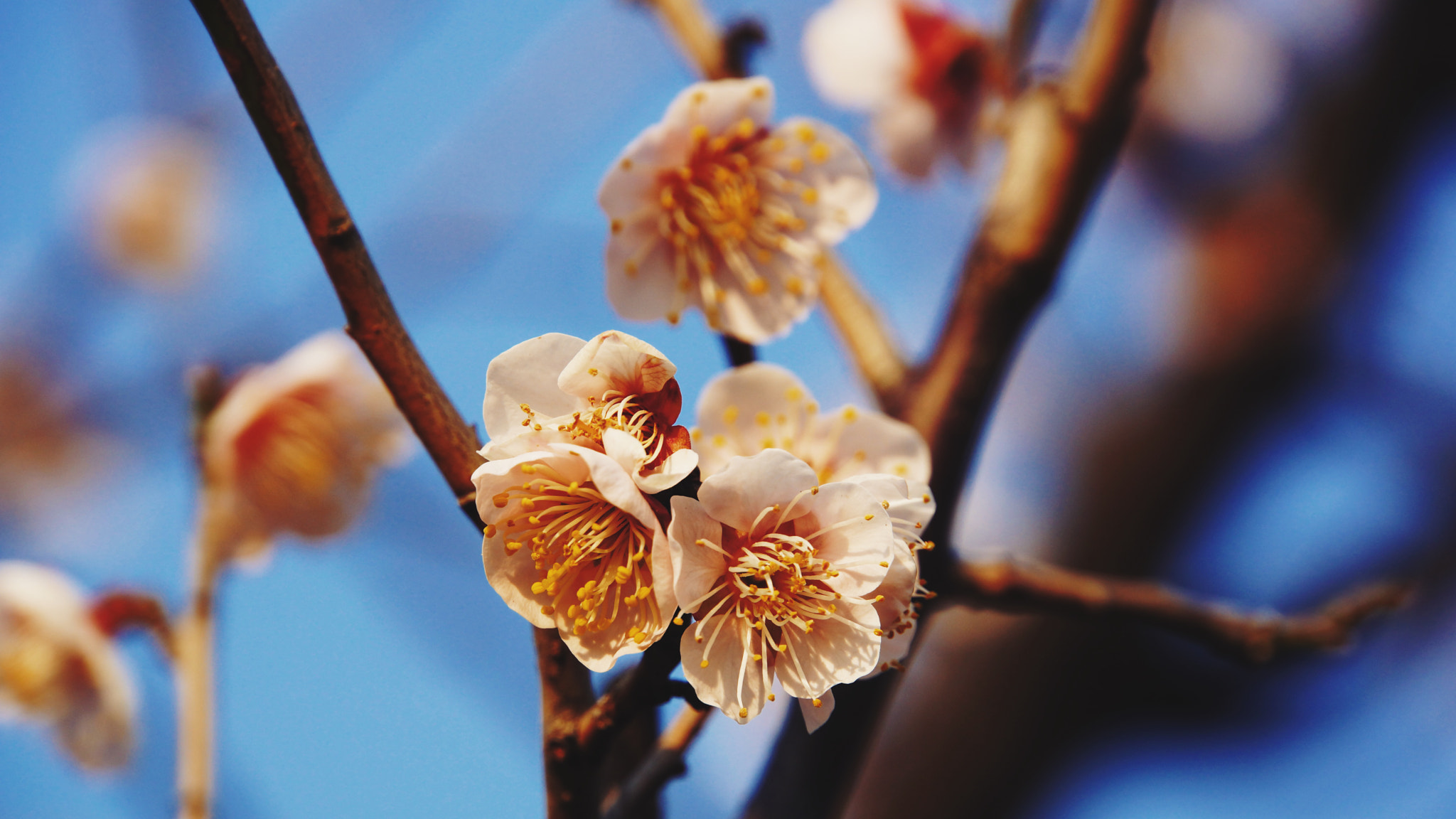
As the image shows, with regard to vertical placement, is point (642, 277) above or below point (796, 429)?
above

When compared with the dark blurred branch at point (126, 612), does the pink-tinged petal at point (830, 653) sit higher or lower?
higher

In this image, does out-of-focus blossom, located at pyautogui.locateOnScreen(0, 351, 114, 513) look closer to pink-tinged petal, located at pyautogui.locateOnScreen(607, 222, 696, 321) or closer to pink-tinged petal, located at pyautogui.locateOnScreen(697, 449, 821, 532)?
pink-tinged petal, located at pyautogui.locateOnScreen(607, 222, 696, 321)

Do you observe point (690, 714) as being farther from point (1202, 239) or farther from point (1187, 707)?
point (1202, 239)

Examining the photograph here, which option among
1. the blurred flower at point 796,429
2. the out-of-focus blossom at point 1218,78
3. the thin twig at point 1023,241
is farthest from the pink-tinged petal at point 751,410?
the out-of-focus blossom at point 1218,78

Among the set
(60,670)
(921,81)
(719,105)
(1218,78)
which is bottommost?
(1218,78)

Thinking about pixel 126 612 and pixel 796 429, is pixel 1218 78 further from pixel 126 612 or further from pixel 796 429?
pixel 126 612

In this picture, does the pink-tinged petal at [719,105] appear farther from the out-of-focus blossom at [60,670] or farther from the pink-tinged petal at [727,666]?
the out-of-focus blossom at [60,670]

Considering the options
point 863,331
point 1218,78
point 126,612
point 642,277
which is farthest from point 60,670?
point 1218,78
